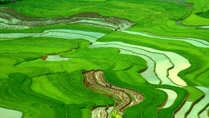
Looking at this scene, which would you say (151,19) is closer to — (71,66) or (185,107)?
(71,66)

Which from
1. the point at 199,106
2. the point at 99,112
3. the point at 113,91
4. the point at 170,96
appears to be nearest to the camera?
the point at 99,112

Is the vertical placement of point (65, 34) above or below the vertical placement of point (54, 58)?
above

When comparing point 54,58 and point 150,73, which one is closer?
point 150,73

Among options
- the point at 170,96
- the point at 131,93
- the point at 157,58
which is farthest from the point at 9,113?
the point at 157,58

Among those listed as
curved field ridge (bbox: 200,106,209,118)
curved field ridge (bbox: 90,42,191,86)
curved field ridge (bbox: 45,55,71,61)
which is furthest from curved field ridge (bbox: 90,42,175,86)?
curved field ridge (bbox: 200,106,209,118)

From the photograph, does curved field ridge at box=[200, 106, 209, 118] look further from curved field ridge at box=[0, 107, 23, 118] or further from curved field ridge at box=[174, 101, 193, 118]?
curved field ridge at box=[0, 107, 23, 118]

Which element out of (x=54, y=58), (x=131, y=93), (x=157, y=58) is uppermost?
(x=157, y=58)

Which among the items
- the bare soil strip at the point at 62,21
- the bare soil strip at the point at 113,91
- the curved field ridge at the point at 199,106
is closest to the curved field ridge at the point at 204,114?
the curved field ridge at the point at 199,106

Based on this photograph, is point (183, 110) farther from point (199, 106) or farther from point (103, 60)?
point (103, 60)
